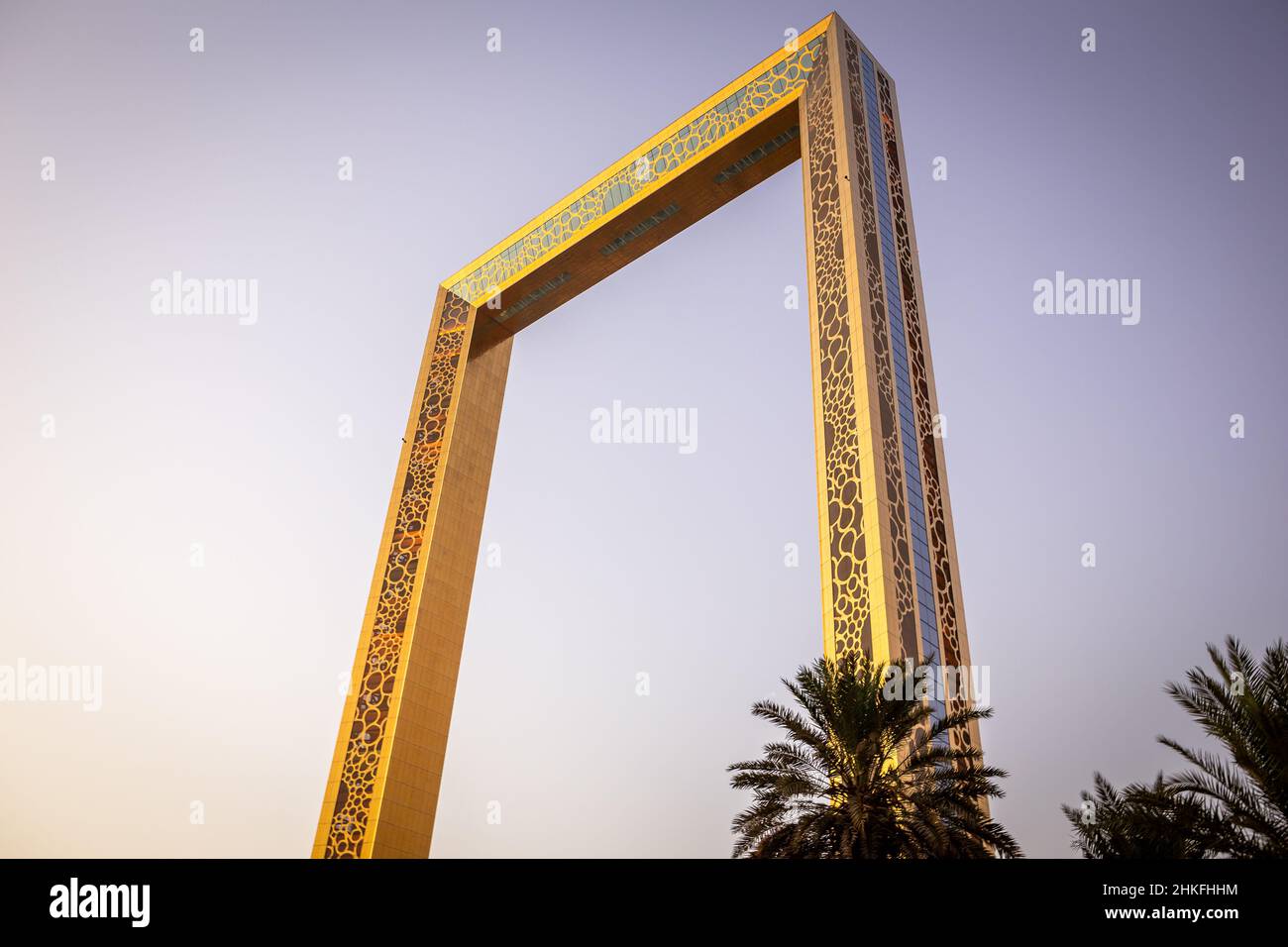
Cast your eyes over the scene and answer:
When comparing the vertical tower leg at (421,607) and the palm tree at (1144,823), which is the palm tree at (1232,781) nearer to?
the palm tree at (1144,823)

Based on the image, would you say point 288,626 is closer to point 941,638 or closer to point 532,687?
point 532,687

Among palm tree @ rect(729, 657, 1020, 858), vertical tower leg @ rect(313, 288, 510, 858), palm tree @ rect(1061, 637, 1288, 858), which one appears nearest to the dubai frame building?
vertical tower leg @ rect(313, 288, 510, 858)

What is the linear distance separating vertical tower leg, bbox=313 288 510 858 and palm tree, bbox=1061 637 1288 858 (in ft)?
43.0

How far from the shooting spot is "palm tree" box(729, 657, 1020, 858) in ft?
40.3

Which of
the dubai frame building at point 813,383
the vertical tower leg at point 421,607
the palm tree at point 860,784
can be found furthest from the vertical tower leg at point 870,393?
the vertical tower leg at point 421,607

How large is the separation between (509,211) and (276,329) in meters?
6.14

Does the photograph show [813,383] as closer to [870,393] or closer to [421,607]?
[870,393]

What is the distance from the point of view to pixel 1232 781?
11.9m

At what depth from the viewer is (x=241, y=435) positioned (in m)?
26.2

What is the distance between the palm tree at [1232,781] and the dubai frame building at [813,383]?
2.87m

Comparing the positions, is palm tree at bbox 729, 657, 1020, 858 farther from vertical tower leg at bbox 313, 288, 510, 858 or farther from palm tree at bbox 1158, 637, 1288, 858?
vertical tower leg at bbox 313, 288, 510, 858

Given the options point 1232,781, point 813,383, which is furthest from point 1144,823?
point 813,383

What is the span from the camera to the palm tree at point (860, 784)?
1229 cm
